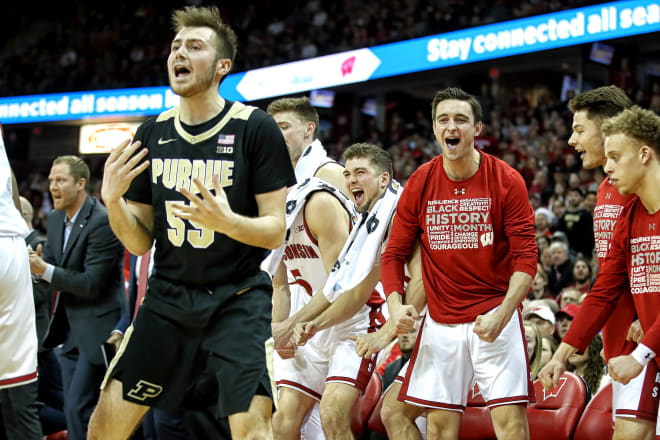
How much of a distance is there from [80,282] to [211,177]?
11.7ft

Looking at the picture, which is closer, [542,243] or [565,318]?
[565,318]

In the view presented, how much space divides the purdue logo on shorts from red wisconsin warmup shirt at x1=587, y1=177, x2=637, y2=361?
234cm

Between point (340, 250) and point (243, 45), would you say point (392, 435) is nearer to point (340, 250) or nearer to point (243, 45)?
point (340, 250)

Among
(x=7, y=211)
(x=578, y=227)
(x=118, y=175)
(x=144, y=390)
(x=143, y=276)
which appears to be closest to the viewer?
(x=118, y=175)

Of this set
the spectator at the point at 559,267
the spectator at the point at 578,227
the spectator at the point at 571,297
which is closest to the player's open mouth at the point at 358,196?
the spectator at the point at 571,297

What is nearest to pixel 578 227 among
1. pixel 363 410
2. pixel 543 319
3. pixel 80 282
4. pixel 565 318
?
pixel 565 318

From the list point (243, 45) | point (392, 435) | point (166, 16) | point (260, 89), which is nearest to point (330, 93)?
point (260, 89)

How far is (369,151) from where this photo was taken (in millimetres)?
5551

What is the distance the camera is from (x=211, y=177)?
3529mm

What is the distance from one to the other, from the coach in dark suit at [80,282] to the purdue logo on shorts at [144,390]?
3.33 m

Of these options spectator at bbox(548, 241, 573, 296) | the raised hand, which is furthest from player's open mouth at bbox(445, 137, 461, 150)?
spectator at bbox(548, 241, 573, 296)

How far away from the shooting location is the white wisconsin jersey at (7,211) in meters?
4.20

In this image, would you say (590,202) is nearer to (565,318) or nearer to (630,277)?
(565,318)

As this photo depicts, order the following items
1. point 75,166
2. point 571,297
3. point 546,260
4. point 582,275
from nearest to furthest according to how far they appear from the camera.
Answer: point 75,166
point 571,297
point 582,275
point 546,260
